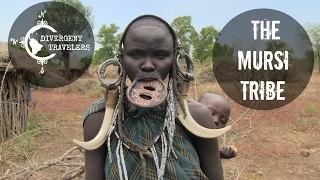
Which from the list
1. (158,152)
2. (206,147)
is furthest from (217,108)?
(158,152)

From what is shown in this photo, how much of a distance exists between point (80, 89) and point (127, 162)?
16925 mm

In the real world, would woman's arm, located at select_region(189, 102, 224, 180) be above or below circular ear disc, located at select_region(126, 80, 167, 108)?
below

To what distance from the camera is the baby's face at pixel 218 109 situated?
1.94m

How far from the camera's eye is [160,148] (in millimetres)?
1062

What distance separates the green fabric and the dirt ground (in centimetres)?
336

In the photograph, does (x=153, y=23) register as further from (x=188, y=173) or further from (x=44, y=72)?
(x=44, y=72)

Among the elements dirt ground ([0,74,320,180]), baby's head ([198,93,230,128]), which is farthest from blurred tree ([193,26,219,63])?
baby's head ([198,93,230,128])

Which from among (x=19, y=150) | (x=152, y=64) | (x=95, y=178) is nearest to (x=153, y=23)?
(x=152, y=64)

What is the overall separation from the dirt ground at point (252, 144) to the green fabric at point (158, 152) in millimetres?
3365

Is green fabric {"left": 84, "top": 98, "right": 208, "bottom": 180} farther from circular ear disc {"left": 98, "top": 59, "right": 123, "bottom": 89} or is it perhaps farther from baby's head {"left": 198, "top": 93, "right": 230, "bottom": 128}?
baby's head {"left": 198, "top": 93, "right": 230, "bottom": 128}

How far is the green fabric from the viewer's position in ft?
3.47

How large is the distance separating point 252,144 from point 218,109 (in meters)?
5.92

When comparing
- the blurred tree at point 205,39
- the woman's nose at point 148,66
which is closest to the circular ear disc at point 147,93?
the woman's nose at point 148,66

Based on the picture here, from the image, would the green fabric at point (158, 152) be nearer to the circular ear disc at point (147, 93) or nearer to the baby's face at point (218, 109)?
the circular ear disc at point (147, 93)
